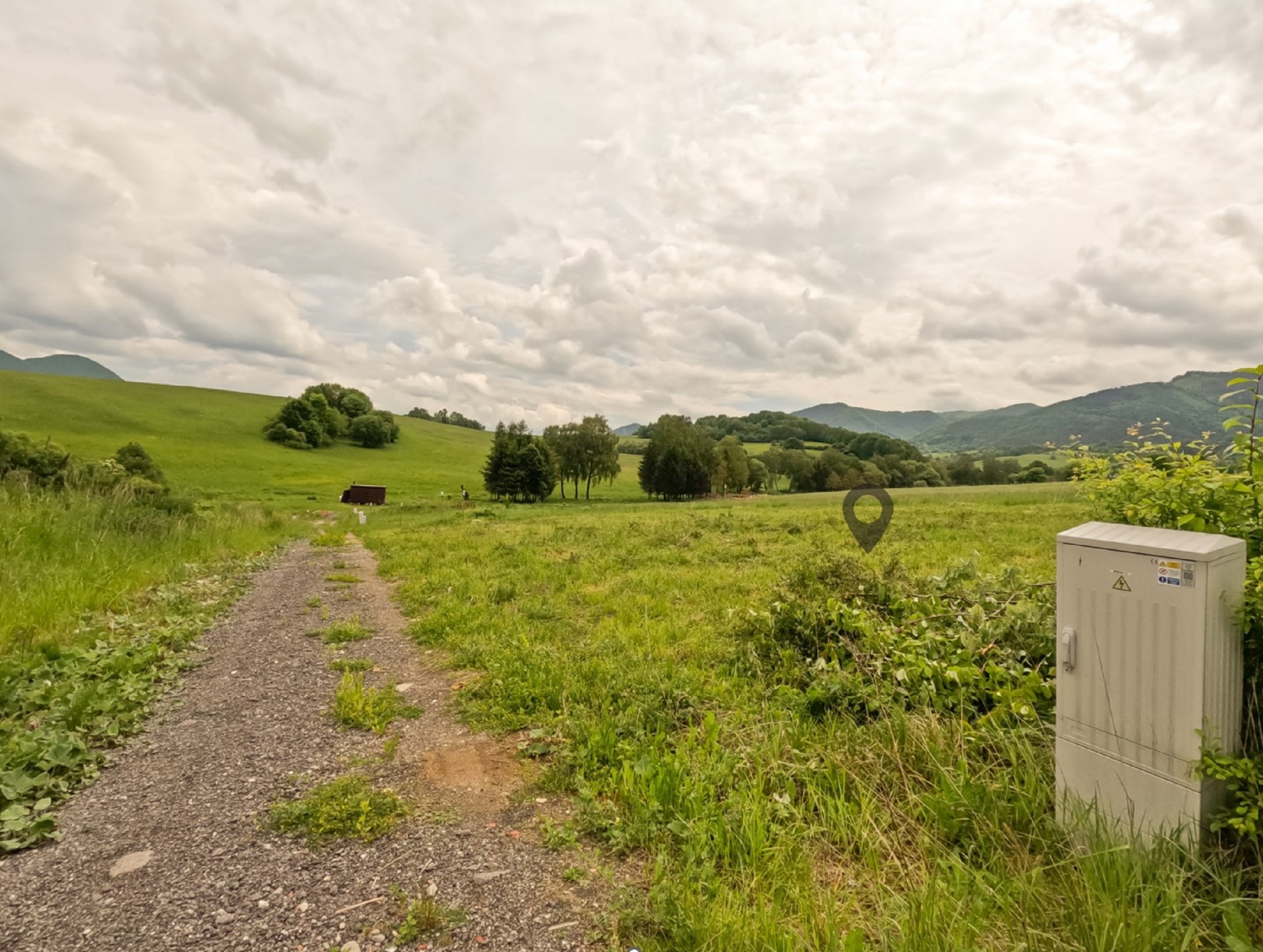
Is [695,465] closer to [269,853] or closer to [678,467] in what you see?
[678,467]

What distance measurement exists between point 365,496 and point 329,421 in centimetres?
4610

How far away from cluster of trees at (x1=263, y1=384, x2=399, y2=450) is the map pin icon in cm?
8861

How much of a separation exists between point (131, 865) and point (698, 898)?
3.38 meters

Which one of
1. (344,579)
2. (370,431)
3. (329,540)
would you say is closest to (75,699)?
(344,579)

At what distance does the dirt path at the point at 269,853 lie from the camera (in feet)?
9.66

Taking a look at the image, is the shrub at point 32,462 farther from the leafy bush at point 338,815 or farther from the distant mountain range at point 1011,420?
the distant mountain range at point 1011,420

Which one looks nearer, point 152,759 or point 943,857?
point 943,857

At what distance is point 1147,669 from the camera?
2898 millimetres

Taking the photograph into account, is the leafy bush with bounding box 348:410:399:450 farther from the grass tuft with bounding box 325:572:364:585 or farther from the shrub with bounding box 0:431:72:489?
the grass tuft with bounding box 325:572:364:585

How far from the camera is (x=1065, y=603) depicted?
3.27m

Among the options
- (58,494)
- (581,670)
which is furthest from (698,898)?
(58,494)

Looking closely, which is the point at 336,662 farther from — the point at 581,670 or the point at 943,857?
the point at 943,857

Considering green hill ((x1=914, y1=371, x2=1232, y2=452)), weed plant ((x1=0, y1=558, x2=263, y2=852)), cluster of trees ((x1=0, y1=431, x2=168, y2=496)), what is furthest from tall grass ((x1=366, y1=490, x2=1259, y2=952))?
green hill ((x1=914, y1=371, x2=1232, y2=452))

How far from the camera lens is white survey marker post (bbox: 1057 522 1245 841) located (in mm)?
2734
